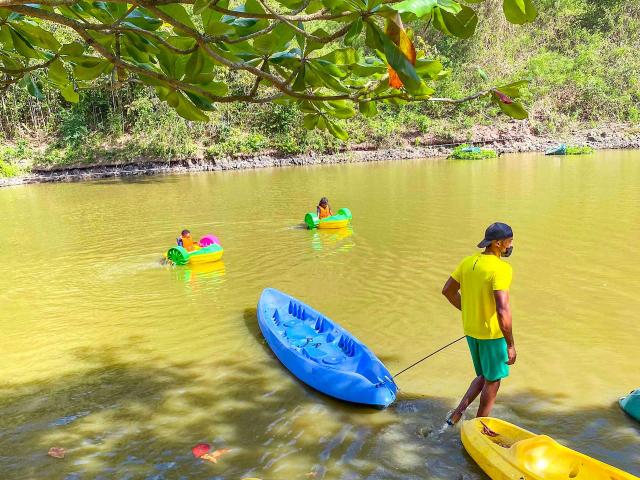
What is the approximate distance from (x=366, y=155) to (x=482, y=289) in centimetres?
2705

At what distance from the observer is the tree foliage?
1.30 m

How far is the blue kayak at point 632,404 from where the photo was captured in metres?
3.65

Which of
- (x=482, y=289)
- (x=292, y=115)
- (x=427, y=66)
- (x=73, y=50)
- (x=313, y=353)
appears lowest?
(x=313, y=353)

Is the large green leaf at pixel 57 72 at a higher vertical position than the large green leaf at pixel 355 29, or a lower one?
higher

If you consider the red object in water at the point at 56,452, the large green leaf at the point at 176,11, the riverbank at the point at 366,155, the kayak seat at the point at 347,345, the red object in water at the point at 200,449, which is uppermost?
the large green leaf at the point at 176,11

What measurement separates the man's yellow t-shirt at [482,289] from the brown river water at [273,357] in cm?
88

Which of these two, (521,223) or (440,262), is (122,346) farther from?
(521,223)

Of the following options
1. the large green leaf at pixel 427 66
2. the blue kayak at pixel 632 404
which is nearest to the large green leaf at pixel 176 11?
the large green leaf at pixel 427 66

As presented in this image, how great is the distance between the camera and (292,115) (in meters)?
30.5

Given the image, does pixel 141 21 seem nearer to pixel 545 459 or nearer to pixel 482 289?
pixel 482 289

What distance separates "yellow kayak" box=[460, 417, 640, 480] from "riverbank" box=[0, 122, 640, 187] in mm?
26173

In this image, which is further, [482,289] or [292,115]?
[292,115]

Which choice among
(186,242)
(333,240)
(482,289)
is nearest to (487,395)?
(482,289)

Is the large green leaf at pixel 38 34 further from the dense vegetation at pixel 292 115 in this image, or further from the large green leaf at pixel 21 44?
the dense vegetation at pixel 292 115
